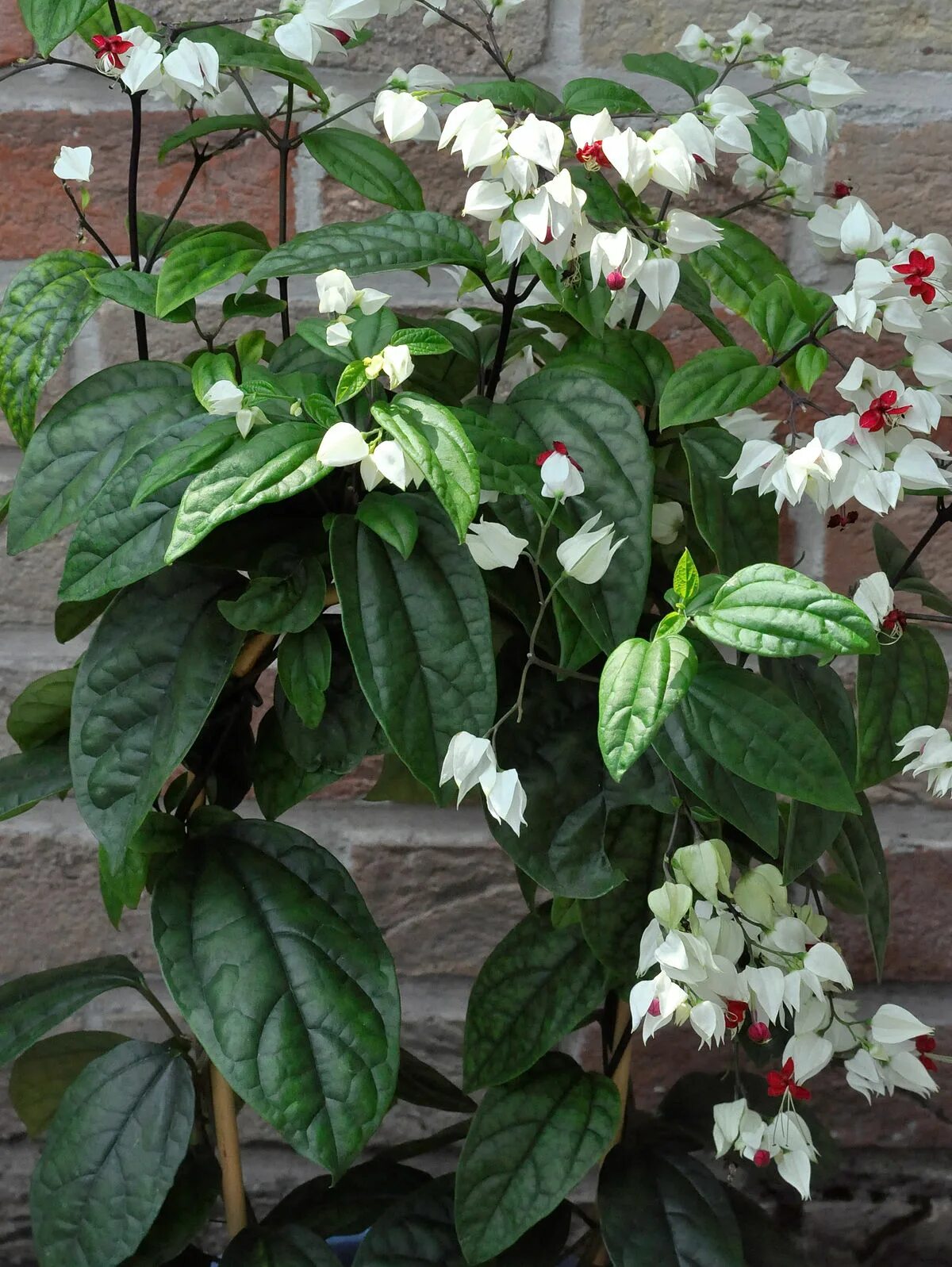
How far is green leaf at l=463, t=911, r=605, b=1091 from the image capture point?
63 centimetres

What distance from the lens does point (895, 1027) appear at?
61 cm

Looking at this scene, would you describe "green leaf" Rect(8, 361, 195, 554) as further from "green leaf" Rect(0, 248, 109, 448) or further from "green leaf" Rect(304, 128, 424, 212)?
"green leaf" Rect(304, 128, 424, 212)

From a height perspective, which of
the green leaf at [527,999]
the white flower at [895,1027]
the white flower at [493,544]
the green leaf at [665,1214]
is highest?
the white flower at [493,544]

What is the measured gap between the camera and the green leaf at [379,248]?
0.51 meters

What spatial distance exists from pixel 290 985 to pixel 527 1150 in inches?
6.8

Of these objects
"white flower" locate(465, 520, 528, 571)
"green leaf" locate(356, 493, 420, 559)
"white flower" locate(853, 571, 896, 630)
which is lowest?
"white flower" locate(853, 571, 896, 630)

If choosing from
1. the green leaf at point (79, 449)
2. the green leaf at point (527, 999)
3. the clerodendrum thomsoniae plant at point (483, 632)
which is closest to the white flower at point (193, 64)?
the clerodendrum thomsoniae plant at point (483, 632)

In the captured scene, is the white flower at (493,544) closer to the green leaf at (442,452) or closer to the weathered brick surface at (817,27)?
the green leaf at (442,452)

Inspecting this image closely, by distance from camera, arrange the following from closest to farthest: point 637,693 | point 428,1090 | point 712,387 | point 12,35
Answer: point 637,693, point 712,387, point 428,1090, point 12,35

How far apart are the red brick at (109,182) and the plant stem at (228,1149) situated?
0.57 meters

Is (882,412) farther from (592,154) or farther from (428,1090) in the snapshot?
(428,1090)

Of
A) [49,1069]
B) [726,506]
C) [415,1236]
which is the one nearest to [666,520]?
[726,506]

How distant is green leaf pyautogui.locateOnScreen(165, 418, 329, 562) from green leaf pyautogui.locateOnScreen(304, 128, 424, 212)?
211 mm

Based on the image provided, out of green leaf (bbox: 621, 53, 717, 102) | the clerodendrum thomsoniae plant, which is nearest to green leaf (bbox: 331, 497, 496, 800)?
the clerodendrum thomsoniae plant
